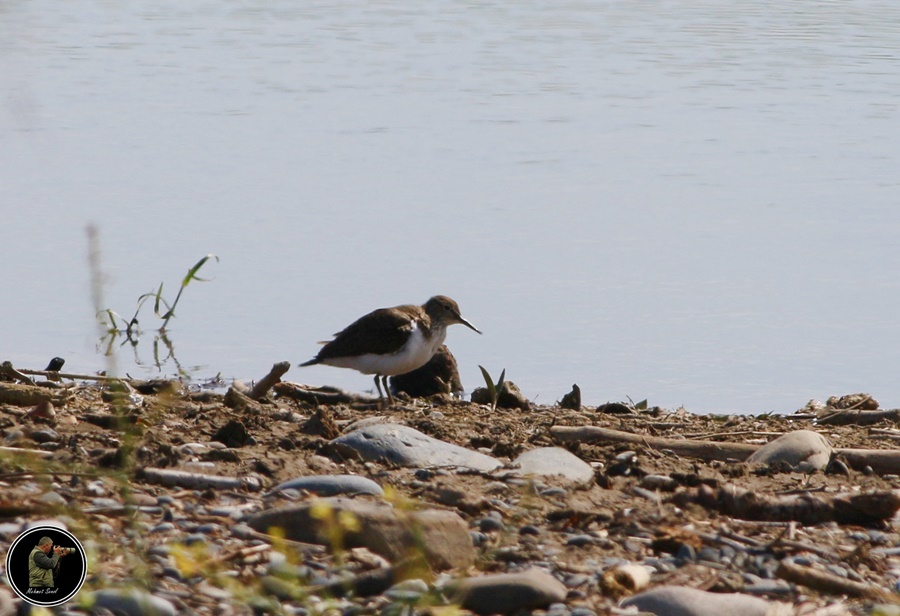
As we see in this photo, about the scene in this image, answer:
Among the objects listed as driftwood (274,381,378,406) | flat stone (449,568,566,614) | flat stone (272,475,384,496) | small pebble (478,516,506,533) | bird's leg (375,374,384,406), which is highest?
flat stone (449,568,566,614)

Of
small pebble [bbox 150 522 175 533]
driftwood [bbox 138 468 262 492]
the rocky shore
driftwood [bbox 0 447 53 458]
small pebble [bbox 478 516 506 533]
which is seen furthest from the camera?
driftwood [bbox 138 468 262 492]

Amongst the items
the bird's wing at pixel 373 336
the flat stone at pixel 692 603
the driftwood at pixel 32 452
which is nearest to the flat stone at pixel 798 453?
the flat stone at pixel 692 603

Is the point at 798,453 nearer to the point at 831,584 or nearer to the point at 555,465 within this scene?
the point at 555,465

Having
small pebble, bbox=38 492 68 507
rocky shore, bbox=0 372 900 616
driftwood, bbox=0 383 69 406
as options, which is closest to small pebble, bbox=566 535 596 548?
rocky shore, bbox=0 372 900 616

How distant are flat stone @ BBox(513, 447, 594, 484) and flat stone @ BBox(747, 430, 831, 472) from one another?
85 cm

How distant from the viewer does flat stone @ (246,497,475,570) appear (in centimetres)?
466

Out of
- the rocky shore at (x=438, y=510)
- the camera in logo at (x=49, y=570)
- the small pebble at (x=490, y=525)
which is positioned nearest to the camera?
the camera in logo at (x=49, y=570)

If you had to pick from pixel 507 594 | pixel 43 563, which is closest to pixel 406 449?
pixel 507 594

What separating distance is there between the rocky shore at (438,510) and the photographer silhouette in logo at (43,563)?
81mm

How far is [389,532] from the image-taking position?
469 centimetres

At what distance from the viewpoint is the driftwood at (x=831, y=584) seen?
184 inches

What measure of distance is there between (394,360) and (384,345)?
116mm

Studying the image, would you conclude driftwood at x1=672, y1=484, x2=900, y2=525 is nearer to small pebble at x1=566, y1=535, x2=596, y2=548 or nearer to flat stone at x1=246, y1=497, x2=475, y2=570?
small pebble at x1=566, y1=535, x2=596, y2=548

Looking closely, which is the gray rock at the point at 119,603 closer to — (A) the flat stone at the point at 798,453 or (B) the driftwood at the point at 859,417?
(A) the flat stone at the point at 798,453
